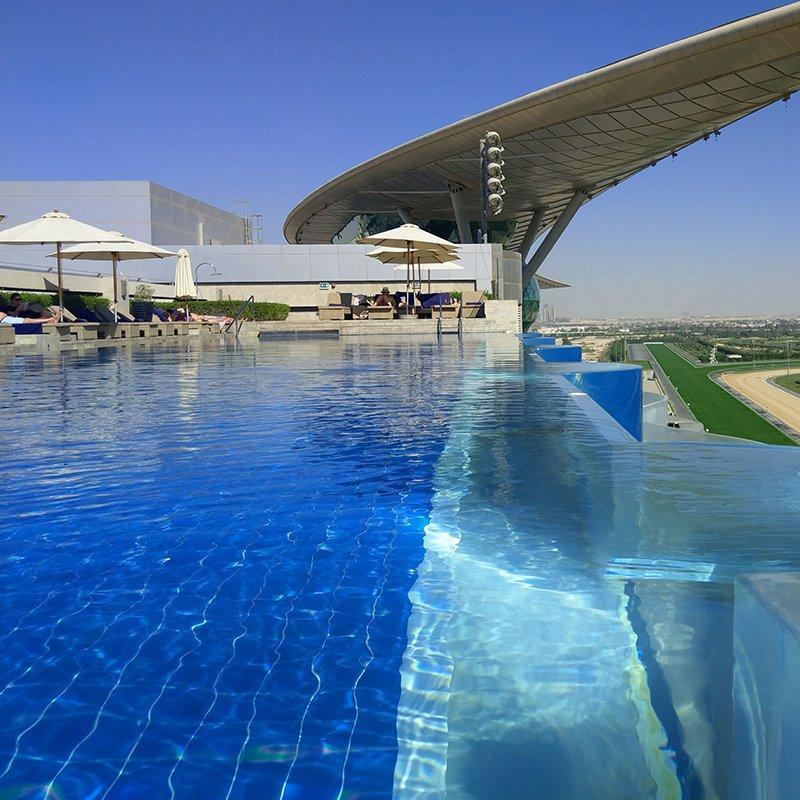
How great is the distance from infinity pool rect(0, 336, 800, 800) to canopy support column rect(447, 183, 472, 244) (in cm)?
3884

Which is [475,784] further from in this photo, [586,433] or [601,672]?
[586,433]

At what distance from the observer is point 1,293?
14.6 meters

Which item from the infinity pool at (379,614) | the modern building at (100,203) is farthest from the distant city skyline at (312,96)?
the infinity pool at (379,614)

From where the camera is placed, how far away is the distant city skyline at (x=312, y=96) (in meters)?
21.9

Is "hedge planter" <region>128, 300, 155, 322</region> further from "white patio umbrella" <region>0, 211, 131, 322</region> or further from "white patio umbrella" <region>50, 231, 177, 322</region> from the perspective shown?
"white patio umbrella" <region>0, 211, 131, 322</region>

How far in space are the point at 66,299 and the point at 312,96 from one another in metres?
12.1

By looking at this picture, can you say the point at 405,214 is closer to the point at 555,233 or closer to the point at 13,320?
the point at 555,233

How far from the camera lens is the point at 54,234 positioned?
14.9 m

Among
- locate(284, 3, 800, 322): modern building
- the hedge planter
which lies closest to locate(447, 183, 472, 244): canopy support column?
locate(284, 3, 800, 322): modern building

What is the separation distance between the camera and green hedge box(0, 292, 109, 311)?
15.0 m

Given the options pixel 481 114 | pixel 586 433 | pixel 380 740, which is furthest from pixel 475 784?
pixel 481 114

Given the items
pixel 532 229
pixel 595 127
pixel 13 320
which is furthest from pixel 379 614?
pixel 532 229

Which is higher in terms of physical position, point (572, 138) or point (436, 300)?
point (572, 138)

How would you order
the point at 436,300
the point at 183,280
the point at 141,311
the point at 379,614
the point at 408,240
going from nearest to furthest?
the point at 379,614 < the point at 408,240 < the point at 141,311 < the point at 436,300 < the point at 183,280
